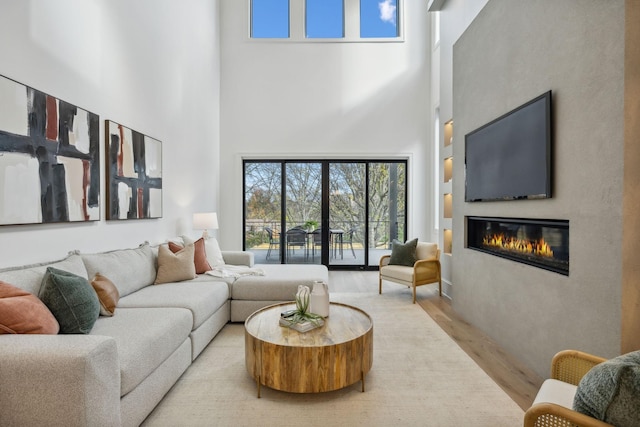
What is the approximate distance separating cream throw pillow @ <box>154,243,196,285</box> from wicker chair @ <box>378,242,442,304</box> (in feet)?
8.57

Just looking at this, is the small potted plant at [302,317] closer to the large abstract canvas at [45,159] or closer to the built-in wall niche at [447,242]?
the large abstract canvas at [45,159]

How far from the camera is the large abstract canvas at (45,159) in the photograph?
2143mm

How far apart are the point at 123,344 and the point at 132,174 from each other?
7.00 feet

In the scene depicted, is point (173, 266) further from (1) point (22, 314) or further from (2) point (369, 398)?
(2) point (369, 398)

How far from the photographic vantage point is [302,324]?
2.40 m

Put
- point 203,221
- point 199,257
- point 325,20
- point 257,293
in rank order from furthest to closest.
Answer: point 325,20, point 203,221, point 199,257, point 257,293

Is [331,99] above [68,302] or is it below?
above

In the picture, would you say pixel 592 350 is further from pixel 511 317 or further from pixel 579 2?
pixel 579 2

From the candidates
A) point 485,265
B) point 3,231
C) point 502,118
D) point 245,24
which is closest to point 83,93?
point 3,231

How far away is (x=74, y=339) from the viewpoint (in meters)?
1.51

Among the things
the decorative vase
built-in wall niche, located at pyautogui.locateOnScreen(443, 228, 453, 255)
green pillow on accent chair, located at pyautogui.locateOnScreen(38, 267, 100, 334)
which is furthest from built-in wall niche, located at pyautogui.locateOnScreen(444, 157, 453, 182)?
green pillow on accent chair, located at pyautogui.locateOnScreen(38, 267, 100, 334)

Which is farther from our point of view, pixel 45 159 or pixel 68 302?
pixel 45 159

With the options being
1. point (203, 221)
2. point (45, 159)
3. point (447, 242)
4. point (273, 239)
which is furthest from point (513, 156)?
point (273, 239)

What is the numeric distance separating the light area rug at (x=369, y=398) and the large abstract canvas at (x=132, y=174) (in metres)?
1.61
